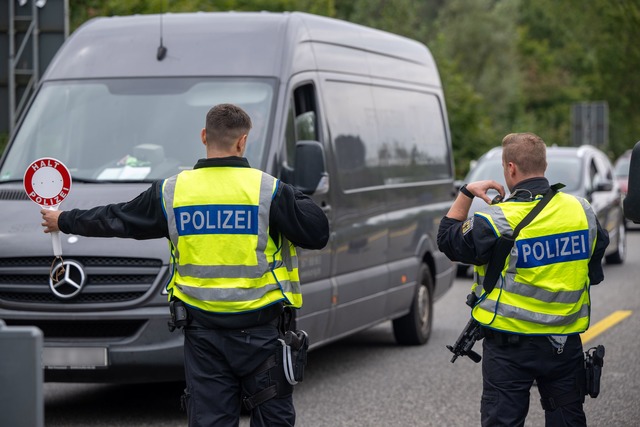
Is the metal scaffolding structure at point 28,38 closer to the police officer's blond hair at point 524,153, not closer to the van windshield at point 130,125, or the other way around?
the van windshield at point 130,125

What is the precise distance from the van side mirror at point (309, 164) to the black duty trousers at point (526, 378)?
2.65 m

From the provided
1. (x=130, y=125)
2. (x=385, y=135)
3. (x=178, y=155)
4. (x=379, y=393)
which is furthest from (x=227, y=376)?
(x=385, y=135)

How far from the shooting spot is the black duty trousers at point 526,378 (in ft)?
18.3

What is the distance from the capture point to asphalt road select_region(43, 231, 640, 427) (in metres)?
8.31

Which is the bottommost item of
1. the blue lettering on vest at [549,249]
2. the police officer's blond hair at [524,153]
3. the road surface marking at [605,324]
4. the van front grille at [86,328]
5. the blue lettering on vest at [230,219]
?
the road surface marking at [605,324]

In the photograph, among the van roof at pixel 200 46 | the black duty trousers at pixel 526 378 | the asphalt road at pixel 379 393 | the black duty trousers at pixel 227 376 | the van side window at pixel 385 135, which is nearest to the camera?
the black duty trousers at pixel 227 376

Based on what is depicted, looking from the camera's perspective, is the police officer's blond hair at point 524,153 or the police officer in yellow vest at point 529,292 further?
the police officer's blond hair at point 524,153

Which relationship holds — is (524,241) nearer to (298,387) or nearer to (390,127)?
(298,387)

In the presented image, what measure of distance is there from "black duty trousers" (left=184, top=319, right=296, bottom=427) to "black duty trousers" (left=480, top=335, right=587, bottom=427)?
86cm

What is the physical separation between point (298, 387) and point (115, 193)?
225 centimetres

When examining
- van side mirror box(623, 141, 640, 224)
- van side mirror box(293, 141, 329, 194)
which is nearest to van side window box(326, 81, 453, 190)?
van side mirror box(293, 141, 329, 194)

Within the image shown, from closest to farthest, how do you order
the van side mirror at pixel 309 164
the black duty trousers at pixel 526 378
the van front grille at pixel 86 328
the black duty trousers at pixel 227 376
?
Answer: the black duty trousers at pixel 227 376 < the black duty trousers at pixel 526 378 < the van front grille at pixel 86 328 < the van side mirror at pixel 309 164

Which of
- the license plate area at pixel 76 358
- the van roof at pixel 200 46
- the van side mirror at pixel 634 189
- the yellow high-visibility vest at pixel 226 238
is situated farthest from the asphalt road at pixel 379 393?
the yellow high-visibility vest at pixel 226 238

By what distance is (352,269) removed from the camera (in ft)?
32.1
